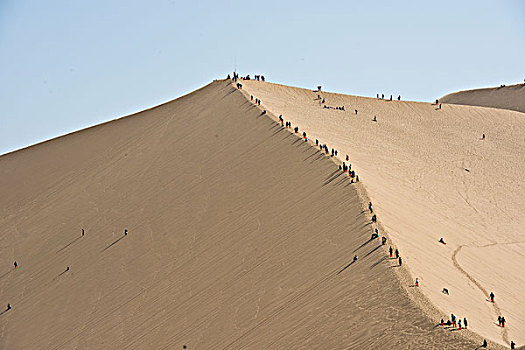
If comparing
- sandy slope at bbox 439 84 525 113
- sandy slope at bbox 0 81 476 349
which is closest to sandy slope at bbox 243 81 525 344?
sandy slope at bbox 0 81 476 349

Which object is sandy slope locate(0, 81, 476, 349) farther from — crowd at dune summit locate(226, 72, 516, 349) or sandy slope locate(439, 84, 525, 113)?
sandy slope locate(439, 84, 525, 113)

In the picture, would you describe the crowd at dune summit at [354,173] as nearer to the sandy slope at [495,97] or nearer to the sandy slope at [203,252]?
the sandy slope at [203,252]

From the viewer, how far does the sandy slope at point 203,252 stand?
Result: 21375 millimetres

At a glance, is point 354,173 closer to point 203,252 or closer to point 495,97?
point 203,252

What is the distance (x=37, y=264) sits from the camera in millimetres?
32938

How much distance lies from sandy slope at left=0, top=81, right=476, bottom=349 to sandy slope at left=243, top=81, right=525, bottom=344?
→ 5.93ft

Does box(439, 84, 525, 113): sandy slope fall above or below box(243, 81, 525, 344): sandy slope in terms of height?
above

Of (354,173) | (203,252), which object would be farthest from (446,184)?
(203,252)

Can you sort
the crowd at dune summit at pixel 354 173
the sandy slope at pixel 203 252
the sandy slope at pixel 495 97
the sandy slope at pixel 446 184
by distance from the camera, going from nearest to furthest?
the crowd at dune summit at pixel 354 173, the sandy slope at pixel 203 252, the sandy slope at pixel 446 184, the sandy slope at pixel 495 97

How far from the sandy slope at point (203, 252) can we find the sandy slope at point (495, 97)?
37.8 m

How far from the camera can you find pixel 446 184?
35.8 metres

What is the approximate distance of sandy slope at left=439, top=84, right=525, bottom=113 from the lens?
72.4 meters

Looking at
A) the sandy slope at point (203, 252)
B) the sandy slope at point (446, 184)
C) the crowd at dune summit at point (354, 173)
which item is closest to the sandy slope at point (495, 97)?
the sandy slope at point (446, 184)

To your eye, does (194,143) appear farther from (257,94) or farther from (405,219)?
(405,219)
